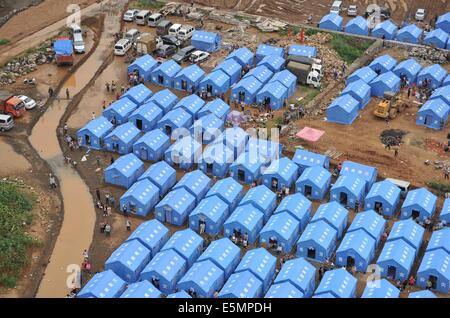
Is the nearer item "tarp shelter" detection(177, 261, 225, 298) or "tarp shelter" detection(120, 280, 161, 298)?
"tarp shelter" detection(120, 280, 161, 298)

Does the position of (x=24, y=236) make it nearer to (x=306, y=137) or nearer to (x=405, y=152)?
(x=306, y=137)

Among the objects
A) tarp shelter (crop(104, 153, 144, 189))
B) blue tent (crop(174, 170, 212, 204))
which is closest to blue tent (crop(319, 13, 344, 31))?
blue tent (crop(174, 170, 212, 204))

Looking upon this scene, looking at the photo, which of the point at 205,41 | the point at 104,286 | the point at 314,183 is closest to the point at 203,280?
the point at 104,286

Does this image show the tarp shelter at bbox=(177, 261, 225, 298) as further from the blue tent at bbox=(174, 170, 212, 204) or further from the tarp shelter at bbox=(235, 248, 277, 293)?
the blue tent at bbox=(174, 170, 212, 204)

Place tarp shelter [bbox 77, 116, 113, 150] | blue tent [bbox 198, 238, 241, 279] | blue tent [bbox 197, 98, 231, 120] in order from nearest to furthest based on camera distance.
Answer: blue tent [bbox 198, 238, 241, 279], tarp shelter [bbox 77, 116, 113, 150], blue tent [bbox 197, 98, 231, 120]

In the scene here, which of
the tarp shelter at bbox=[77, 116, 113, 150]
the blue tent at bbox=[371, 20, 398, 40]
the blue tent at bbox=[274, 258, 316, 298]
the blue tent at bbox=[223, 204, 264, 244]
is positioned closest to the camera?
the blue tent at bbox=[274, 258, 316, 298]

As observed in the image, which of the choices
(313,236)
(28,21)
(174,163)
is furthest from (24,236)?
(28,21)
